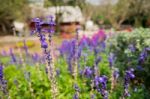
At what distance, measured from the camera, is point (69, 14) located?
41219 millimetres

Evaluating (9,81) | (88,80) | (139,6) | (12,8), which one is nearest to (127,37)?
(88,80)

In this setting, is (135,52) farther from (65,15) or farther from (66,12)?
(66,12)

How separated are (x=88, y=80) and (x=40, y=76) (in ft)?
3.17

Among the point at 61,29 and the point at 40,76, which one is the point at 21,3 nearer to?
the point at 61,29

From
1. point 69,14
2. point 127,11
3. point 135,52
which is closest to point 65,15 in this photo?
point 69,14

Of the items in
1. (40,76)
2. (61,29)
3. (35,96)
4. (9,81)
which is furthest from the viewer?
(61,29)

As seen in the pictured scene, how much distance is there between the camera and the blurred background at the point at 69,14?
37.2 metres

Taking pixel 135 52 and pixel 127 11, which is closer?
pixel 135 52

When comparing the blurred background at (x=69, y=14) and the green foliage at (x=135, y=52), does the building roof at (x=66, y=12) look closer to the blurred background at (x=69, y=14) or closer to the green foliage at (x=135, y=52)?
the blurred background at (x=69, y=14)

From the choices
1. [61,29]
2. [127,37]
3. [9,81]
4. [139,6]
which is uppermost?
[127,37]

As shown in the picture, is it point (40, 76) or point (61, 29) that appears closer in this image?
point (40, 76)

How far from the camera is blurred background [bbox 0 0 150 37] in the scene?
37.2 meters

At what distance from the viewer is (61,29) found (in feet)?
132

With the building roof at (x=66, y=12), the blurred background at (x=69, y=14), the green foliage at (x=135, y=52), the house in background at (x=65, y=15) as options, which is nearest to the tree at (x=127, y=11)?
the blurred background at (x=69, y=14)
